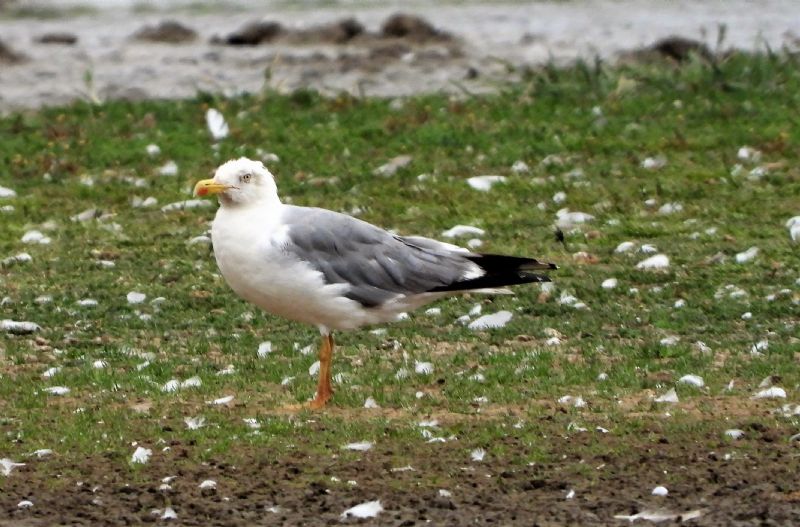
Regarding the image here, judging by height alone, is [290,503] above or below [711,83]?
above

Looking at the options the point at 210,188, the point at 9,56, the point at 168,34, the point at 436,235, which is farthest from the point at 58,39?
the point at 210,188

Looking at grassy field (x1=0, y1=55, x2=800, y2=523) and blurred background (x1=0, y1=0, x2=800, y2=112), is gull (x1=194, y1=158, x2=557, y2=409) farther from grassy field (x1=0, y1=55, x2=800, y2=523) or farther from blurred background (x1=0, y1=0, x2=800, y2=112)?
blurred background (x1=0, y1=0, x2=800, y2=112)

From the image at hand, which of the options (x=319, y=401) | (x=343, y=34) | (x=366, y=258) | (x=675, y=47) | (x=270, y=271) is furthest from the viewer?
(x=343, y=34)

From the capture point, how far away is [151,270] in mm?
10766

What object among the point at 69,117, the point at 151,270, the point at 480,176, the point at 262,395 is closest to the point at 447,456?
the point at 262,395

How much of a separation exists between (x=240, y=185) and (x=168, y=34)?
14.1 metres

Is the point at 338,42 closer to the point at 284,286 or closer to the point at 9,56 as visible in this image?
the point at 9,56

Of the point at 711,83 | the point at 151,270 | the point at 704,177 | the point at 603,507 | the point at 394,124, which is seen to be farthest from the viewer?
the point at 711,83

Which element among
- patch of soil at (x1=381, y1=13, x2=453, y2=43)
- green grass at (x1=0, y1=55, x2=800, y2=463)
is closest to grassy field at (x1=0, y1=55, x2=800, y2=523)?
green grass at (x1=0, y1=55, x2=800, y2=463)

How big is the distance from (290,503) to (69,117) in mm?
9207

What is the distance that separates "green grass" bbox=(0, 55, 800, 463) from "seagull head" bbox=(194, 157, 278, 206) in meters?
0.87

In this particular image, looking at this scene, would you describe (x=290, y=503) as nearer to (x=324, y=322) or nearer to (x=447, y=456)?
(x=447, y=456)

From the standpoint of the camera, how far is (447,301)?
9883 mm

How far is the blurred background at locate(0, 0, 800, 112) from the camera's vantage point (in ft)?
57.5
